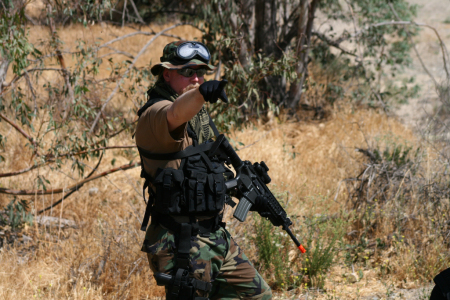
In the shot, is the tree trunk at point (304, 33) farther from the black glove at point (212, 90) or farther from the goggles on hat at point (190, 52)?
the black glove at point (212, 90)

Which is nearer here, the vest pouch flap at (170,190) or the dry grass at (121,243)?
the vest pouch flap at (170,190)

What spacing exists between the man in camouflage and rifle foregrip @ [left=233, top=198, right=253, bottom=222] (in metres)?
0.13

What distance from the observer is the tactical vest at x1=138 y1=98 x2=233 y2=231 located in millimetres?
2309

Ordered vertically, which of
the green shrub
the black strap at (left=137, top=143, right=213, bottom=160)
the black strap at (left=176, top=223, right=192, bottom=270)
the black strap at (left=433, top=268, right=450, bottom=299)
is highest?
the black strap at (left=137, top=143, right=213, bottom=160)

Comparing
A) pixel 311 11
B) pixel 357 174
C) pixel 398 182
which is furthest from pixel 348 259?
pixel 311 11

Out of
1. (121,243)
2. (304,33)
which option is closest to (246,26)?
(304,33)

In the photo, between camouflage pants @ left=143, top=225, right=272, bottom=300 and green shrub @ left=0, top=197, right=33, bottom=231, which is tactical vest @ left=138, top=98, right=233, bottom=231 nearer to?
camouflage pants @ left=143, top=225, right=272, bottom=300

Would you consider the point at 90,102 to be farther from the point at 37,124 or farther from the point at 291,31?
the point at 291,31

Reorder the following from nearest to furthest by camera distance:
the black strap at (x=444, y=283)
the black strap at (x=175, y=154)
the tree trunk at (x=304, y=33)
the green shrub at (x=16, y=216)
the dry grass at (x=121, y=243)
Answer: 1. the black strap at (x=444, y=283)
2. the black strap at (x=175, y=154)
3. the dry grass at (x=121, y=243)
4. the green shrub at (x=16, y=216)
5. the tree trunk at (x=304, y=33)

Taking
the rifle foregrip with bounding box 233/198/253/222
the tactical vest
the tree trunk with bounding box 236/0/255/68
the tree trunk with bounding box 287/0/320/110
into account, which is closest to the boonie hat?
Result: the tactical vest

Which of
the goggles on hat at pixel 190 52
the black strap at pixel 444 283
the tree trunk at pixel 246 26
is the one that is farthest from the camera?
the tree trunk at pixel 246 26

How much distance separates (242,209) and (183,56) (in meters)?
0.95

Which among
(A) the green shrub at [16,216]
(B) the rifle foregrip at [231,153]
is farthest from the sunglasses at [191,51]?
(A) the green shrub at [16,216]

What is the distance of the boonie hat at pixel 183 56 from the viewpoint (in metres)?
2.42
